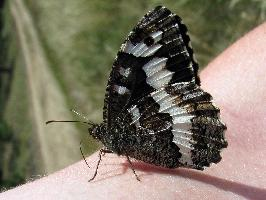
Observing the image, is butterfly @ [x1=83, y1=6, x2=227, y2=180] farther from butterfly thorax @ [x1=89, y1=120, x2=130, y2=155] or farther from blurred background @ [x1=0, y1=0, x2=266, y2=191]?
blurred background @ [x1=0, y1=0, x2=266, y2=191]

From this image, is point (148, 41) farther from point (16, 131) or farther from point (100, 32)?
point (16, 131)

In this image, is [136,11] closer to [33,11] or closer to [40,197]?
[33,11]

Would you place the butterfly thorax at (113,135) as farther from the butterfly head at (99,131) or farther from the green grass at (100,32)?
the green grass at (100,32)

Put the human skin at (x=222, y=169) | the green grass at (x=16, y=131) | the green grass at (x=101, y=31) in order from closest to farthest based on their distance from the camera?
the human skin at (x=222, y=169) → the green grass at (x=101, y=31) → the green grass at (x=16, y=131)

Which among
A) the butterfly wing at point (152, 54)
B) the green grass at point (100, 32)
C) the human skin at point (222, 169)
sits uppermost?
the green grass at point (100, 32)

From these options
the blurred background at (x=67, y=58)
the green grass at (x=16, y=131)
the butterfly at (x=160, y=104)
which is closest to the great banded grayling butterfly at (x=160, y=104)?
the butterfly at (x=160, y=104)

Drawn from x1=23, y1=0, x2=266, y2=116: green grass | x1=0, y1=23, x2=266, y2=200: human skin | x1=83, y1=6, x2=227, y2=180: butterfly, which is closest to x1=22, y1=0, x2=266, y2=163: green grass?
x1=23, y1=0, x2=266, y2=116: green grass
